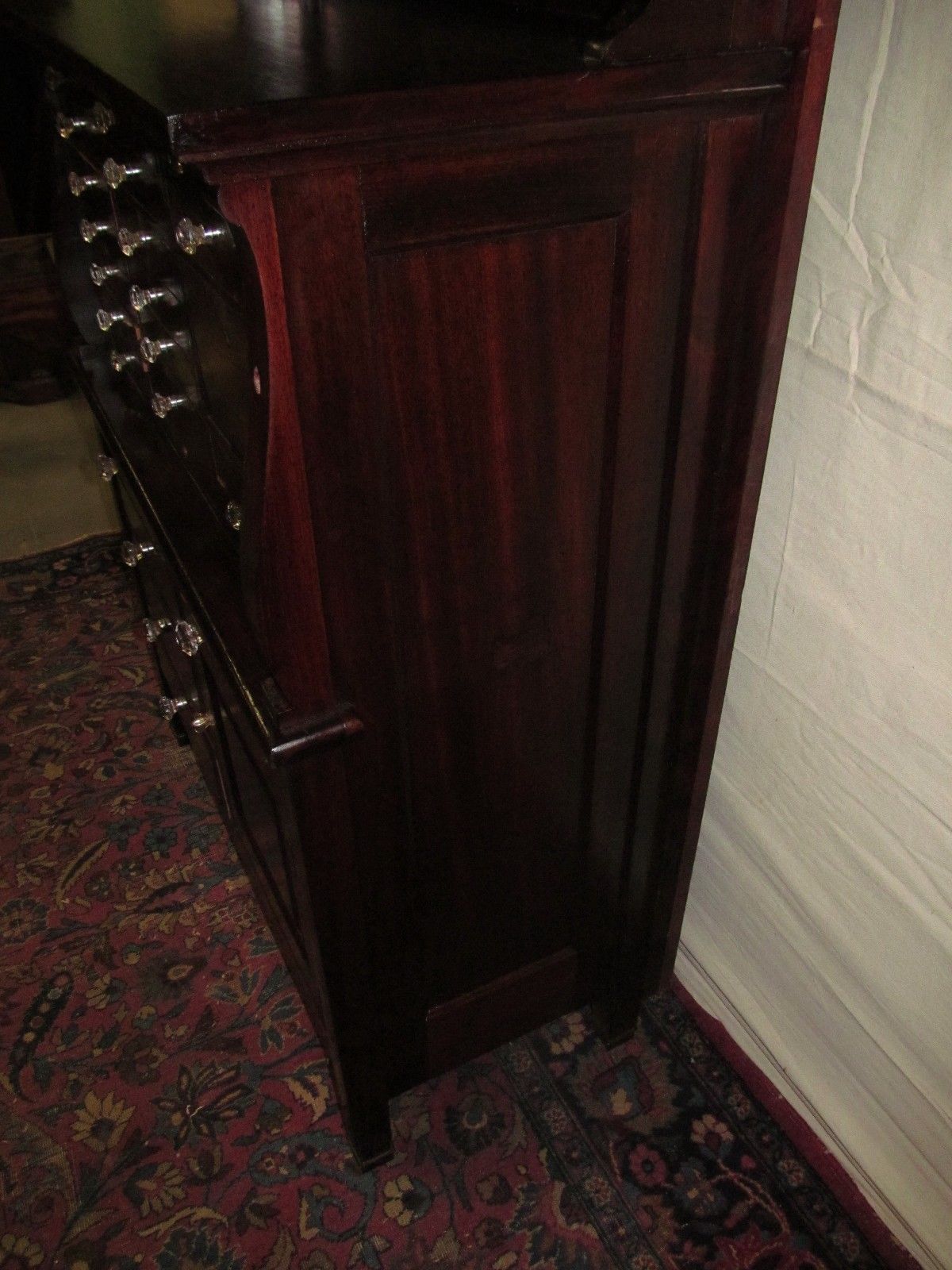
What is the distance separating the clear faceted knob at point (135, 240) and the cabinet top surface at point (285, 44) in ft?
0.52

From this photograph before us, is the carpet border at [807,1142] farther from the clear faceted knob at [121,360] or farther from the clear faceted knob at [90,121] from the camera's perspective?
the clear faceted knob at [90,121]

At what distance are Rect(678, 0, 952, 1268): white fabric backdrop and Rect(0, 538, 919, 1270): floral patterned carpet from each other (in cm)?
15

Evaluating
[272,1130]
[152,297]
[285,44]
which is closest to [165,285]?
[152,297]

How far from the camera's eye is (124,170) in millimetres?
875

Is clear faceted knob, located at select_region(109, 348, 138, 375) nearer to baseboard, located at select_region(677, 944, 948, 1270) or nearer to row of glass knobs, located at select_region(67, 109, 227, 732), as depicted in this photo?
row of glass knobs, located at select_region(67, 109, 227, 732)

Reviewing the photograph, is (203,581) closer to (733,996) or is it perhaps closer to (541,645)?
(541,645)

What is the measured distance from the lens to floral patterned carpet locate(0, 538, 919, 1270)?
1.21 meters

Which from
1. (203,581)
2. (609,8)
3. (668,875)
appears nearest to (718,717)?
(668,875)

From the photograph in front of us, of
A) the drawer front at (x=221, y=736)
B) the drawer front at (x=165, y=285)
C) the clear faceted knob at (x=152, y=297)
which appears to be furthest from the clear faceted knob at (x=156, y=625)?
the clear faceted knob at (x=152, y=297)

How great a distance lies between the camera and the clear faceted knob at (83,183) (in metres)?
1.04

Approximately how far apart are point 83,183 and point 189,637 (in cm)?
52

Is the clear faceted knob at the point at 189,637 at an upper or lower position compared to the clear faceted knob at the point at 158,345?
lower

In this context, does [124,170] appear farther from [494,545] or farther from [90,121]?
[494,545]

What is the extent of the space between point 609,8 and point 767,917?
3.34ft
